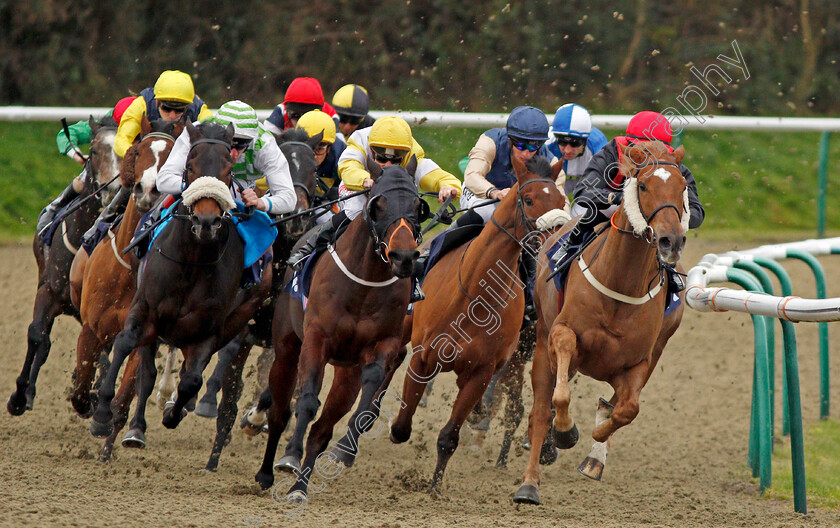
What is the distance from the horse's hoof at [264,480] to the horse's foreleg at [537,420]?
1213 millimetres

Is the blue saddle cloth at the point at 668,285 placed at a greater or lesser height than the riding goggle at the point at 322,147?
lesser

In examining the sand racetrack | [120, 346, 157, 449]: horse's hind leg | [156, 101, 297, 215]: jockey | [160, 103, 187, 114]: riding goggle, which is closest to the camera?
the sand racetrack

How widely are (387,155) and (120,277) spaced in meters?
1.60

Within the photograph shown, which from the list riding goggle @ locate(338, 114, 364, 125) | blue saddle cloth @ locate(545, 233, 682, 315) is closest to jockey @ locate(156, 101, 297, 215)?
blue saddle cloth @ locate(545, 233, 682, 315)

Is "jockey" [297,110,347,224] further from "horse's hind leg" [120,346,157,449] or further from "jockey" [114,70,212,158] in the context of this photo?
"horse's hind leg" [120,346,157,449]

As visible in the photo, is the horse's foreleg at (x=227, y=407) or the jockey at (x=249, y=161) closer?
the jockey at (x=249, y=161)

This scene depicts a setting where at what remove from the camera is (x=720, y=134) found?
533 inches

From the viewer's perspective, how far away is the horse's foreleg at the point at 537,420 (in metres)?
5.45

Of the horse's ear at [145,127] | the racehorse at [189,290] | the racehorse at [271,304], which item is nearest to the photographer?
the racehorse at [189,290]

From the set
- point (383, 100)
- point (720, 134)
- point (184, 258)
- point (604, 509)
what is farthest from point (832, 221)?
point (184, 258)

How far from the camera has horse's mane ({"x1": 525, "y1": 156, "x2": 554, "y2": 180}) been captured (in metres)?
5.69

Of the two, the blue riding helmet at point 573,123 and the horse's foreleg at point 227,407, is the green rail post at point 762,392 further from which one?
the horse's foreleg at point 227,407

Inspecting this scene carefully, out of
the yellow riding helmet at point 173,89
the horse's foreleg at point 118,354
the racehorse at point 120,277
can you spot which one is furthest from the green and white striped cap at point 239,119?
the horse's foreleg at point 118,354

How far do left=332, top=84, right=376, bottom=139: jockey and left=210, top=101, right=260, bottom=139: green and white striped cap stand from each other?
1732mm
